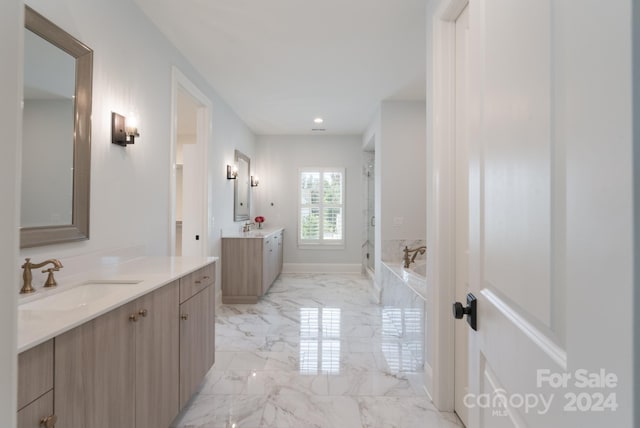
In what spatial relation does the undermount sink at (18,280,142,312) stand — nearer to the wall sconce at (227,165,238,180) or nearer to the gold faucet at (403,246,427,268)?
the gold faucet at (403,246,427,268)

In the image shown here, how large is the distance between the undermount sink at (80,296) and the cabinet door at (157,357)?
155 mm

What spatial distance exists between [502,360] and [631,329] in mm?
419

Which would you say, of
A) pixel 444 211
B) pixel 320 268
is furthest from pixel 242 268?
pixel 444 211

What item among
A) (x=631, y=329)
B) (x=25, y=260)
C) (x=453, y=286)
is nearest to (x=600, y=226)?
(x=631, y=329)

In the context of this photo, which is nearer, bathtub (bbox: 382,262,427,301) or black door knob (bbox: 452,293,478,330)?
black door knob (bbox: 452,293,478,330)

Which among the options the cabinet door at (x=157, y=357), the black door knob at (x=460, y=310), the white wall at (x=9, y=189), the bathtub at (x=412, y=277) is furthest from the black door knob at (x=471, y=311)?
the bathtub at (x=412, y=277)

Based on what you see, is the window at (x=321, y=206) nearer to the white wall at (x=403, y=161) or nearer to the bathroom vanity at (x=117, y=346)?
the white wall at (x=403, y=161)

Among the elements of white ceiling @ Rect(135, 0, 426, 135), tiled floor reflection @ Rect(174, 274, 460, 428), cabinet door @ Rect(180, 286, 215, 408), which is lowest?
tiled floor reflection @ Rect(174, 274, 460, 428)

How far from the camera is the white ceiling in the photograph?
2350mm

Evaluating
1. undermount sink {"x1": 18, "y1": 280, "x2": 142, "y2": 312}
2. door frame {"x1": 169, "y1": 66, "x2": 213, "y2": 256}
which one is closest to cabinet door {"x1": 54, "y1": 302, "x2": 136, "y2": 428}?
undermount sink {"x1": 18, "y1": 280, "x2": 142, "y2": 312}

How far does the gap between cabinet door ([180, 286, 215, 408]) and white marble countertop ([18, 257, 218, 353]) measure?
24 cm

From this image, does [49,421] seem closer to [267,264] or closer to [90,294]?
[90,294]

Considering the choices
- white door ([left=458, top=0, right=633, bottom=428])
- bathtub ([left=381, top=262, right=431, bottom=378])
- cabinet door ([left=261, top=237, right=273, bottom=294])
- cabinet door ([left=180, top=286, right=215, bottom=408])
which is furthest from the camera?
cabinet door ([left=261, top=237, right=273, bottom=294])

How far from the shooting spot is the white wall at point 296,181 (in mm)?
6301
